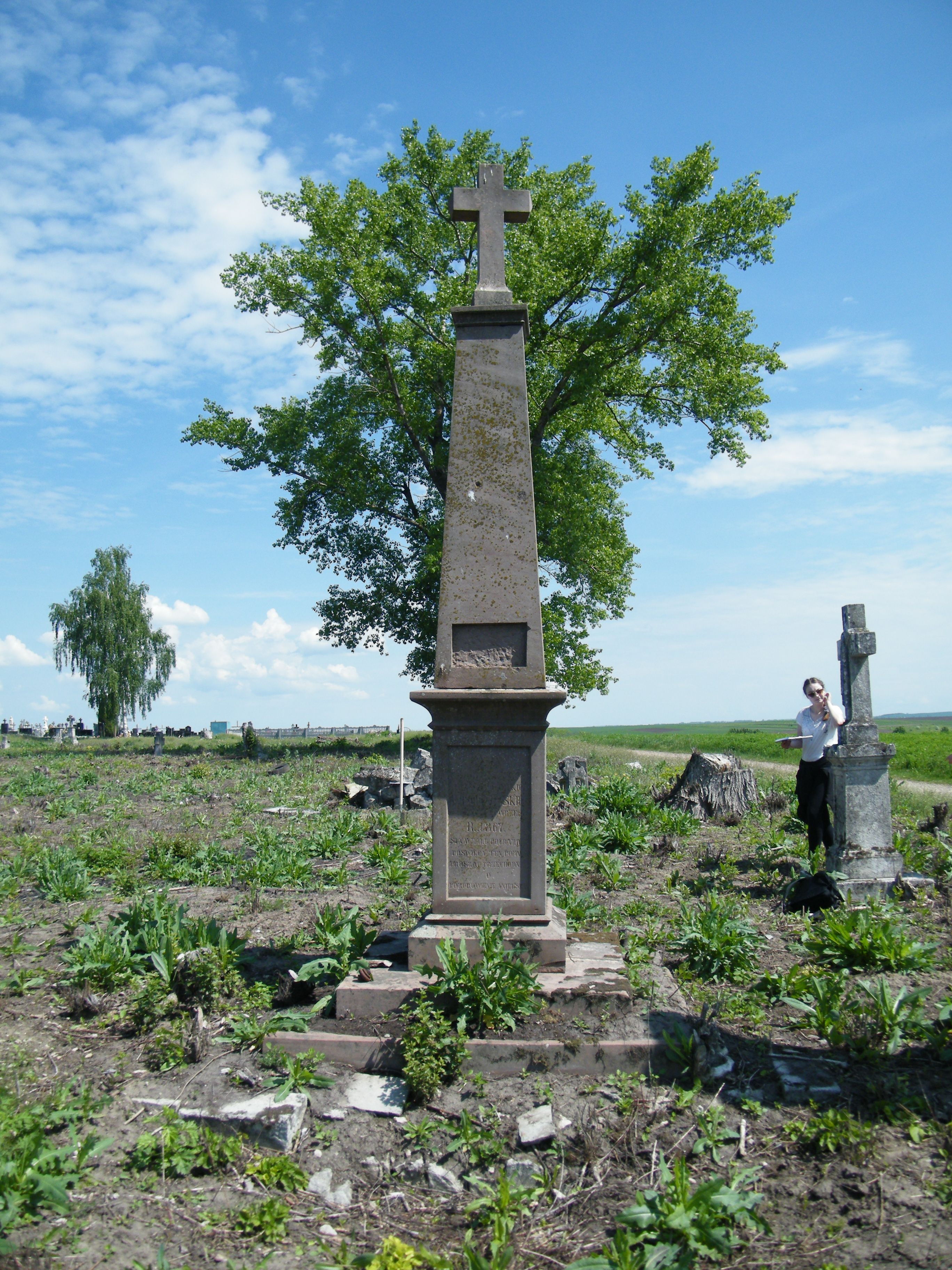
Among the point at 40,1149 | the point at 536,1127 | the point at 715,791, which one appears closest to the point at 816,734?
the point at 715,791

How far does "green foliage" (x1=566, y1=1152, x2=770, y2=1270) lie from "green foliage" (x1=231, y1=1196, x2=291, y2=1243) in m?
1.15

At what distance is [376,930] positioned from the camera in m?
5.35

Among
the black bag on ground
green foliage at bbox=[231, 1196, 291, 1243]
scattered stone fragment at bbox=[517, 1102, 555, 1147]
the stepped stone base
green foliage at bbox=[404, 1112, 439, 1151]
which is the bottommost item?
green foliage at bbox=[231, 1196, 291, 1243]

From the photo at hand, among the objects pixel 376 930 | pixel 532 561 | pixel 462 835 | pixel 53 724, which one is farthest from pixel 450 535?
pixel 53 724

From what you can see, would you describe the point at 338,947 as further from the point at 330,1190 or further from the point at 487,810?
the point at 330,1190

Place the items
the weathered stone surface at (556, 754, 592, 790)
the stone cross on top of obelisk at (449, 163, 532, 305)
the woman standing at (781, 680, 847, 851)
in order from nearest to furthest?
1. the stone cross on top of obelisk at (449, 163, 532, 305)
2. the woman standing at (781, 680, 847, 851)
3. the weathered stone surface at (556, 754, 592, 790)

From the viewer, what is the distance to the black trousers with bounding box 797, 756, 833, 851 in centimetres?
794

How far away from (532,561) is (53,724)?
4805 cm

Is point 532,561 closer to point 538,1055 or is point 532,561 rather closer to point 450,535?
point 450,535

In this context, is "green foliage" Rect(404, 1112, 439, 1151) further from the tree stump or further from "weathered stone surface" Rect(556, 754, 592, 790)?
"weathered stone surface" Rect(556, 754, 592, 790)

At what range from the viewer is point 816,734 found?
7.90m

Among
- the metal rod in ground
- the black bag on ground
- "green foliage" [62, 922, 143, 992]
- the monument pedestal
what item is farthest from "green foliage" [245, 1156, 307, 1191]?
the metal rod in ground

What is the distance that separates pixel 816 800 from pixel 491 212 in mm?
5821

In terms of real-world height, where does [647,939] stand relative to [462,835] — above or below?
below
